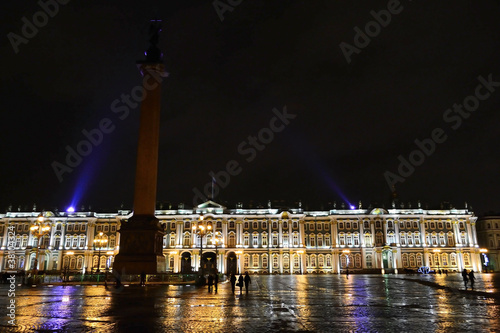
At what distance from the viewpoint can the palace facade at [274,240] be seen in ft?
248

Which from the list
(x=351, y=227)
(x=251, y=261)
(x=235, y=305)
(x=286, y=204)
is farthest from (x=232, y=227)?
(x=235, y=305)

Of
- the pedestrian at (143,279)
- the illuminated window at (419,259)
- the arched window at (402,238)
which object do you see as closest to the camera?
the pedestrian at (143,279)

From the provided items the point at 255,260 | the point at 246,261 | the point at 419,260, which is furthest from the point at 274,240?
the point at 419,260

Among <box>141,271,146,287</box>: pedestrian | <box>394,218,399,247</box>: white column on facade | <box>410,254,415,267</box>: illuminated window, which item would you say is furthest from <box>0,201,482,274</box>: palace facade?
<box>141,271,146,287</box>: pedestrian

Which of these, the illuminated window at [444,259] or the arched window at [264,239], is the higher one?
the arched window at [264,239]

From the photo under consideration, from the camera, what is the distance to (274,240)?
3034 inches

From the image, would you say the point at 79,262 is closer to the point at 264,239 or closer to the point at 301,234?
the point at 264,239

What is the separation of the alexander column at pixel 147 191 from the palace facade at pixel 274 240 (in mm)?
45244

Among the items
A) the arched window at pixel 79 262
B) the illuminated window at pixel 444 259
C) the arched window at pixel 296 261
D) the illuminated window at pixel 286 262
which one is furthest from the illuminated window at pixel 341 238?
the arched window at pixel 79 262

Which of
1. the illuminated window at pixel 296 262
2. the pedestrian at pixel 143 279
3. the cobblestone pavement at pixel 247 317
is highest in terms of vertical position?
the illuminated window at pixel 296 262

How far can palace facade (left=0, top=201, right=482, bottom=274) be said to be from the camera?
248 feet

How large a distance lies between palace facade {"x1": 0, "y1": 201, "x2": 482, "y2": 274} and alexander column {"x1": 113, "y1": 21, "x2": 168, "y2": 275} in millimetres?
45244

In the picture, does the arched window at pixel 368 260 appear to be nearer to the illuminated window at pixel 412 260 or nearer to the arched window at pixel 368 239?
the arched window at pixel 368 239

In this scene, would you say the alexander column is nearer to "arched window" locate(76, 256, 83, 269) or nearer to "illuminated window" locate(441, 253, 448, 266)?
"arched window" locate(76, 256, 83, 269)
